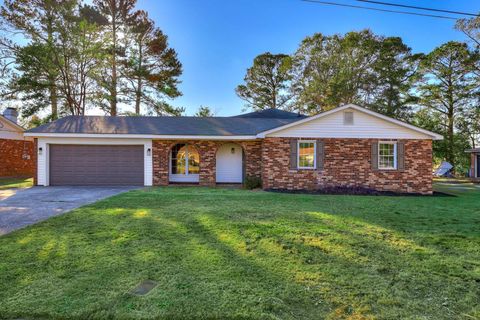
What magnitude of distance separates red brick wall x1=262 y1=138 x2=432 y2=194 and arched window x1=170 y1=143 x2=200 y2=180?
3997 mm

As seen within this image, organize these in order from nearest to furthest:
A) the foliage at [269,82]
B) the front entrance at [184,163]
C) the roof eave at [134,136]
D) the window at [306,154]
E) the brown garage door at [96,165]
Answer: the window at [306,154] → the roof eave at [134,136] → the brown garage door at [96,165] → the front entrance at [184,163] → the foliage at [269,82]

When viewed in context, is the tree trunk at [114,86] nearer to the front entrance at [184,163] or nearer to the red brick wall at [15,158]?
the red brick wall at [15,158]

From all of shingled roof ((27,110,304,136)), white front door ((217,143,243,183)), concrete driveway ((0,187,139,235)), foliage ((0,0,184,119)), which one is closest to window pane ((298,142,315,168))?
shingled roof ((27,110,304,136))

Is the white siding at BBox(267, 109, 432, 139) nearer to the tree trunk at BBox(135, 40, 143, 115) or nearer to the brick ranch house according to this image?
the brick ranch house

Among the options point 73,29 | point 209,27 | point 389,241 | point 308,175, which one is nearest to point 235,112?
point 209,27

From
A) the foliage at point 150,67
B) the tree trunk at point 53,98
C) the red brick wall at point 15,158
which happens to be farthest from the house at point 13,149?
the foliage at point 150,67

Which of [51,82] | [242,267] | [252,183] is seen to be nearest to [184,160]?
[252,183]

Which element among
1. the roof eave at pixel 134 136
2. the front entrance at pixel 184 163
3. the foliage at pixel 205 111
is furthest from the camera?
the foliage at pixel 205 111

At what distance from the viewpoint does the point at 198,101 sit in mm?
28469

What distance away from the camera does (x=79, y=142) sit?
41.9 ft

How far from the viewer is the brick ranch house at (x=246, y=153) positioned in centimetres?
1176

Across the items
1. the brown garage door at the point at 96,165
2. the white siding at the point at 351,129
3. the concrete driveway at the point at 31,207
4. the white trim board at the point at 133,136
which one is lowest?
the concrete driveway at the point at 31,207

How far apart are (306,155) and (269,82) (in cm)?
1905

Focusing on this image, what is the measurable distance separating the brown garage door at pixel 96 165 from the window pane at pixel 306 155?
731 centimetres
